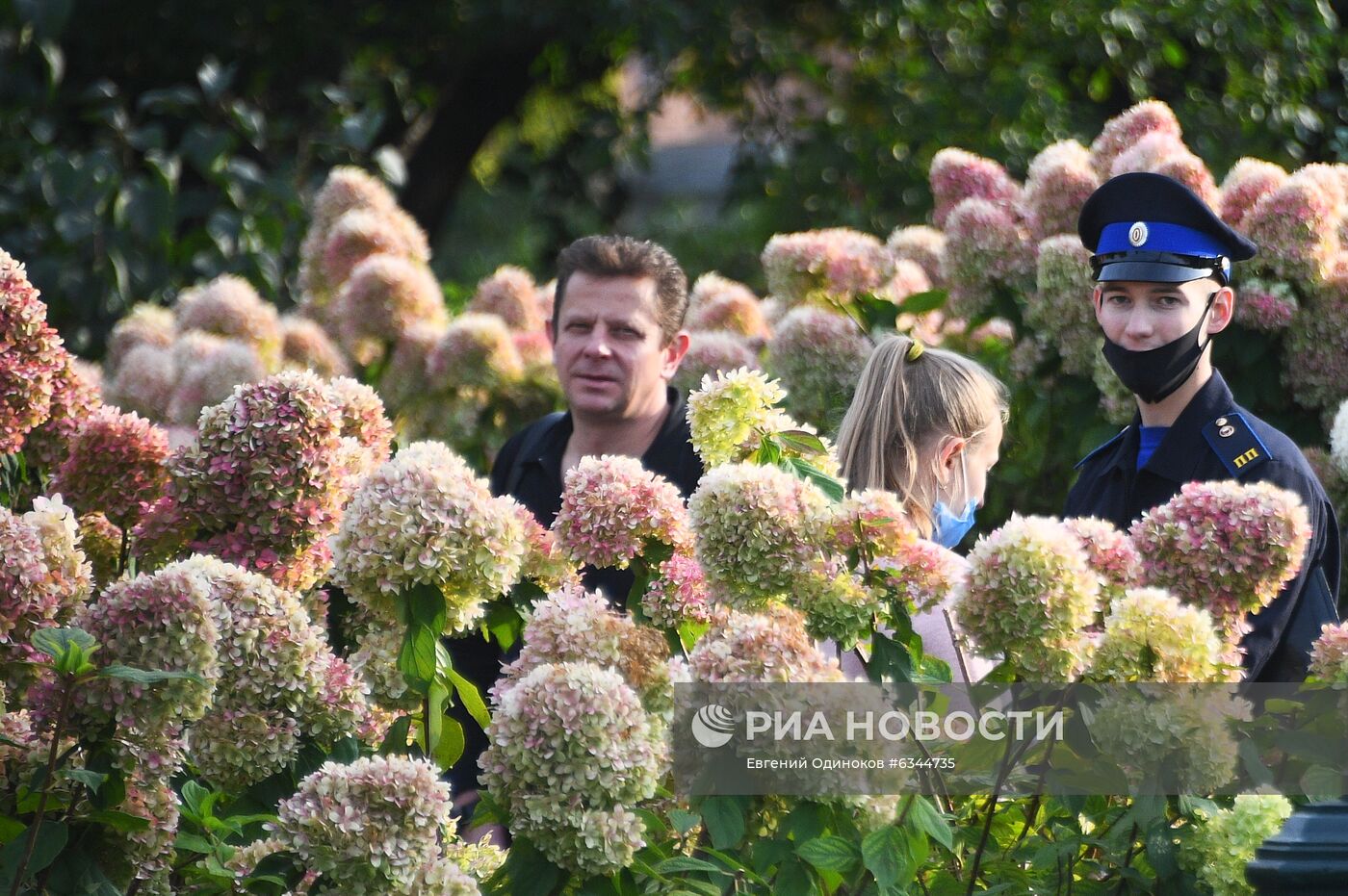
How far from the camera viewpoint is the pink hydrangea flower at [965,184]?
421cm

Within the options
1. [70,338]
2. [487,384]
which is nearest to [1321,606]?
[487,384]

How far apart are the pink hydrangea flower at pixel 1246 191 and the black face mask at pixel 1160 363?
657 millimetres

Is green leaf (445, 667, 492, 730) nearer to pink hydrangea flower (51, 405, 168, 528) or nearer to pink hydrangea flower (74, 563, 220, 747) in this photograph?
pink hydrangea flower (74, 563, 220, 747)

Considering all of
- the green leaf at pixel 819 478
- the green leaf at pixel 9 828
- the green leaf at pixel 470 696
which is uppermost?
the green leaf at pixel 819 478

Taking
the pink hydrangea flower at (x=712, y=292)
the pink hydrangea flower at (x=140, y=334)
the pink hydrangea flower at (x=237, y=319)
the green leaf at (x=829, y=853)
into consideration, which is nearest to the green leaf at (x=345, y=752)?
the green leaf at (x=829, y=853)

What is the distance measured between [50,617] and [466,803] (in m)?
1.05

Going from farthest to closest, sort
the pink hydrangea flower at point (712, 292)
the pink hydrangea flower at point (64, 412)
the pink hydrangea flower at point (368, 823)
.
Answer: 1. the pink hydrangea flower at point (712, 292)
2. the pink hydrangea flower at point (64, 412)
3. the pink hydrangea flower at point (368, 823)

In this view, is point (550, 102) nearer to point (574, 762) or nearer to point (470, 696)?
point (470, 696)

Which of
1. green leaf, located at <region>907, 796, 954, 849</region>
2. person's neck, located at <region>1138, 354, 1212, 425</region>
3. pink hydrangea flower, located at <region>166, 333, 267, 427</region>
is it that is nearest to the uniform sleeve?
person's neck, located at <region>1138, 354, 1212, 425</region>

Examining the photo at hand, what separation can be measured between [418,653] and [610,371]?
2121mm

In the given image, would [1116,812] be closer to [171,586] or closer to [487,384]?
[171,586]

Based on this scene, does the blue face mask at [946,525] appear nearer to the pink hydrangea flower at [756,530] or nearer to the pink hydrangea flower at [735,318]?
the pink hydrangea flower at [756,530]

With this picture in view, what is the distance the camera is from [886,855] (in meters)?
1.70

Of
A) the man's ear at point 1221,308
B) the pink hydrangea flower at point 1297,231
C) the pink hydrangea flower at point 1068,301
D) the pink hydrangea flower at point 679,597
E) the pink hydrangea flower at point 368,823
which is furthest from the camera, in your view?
the pink hydrangea flower at point 1068,301
